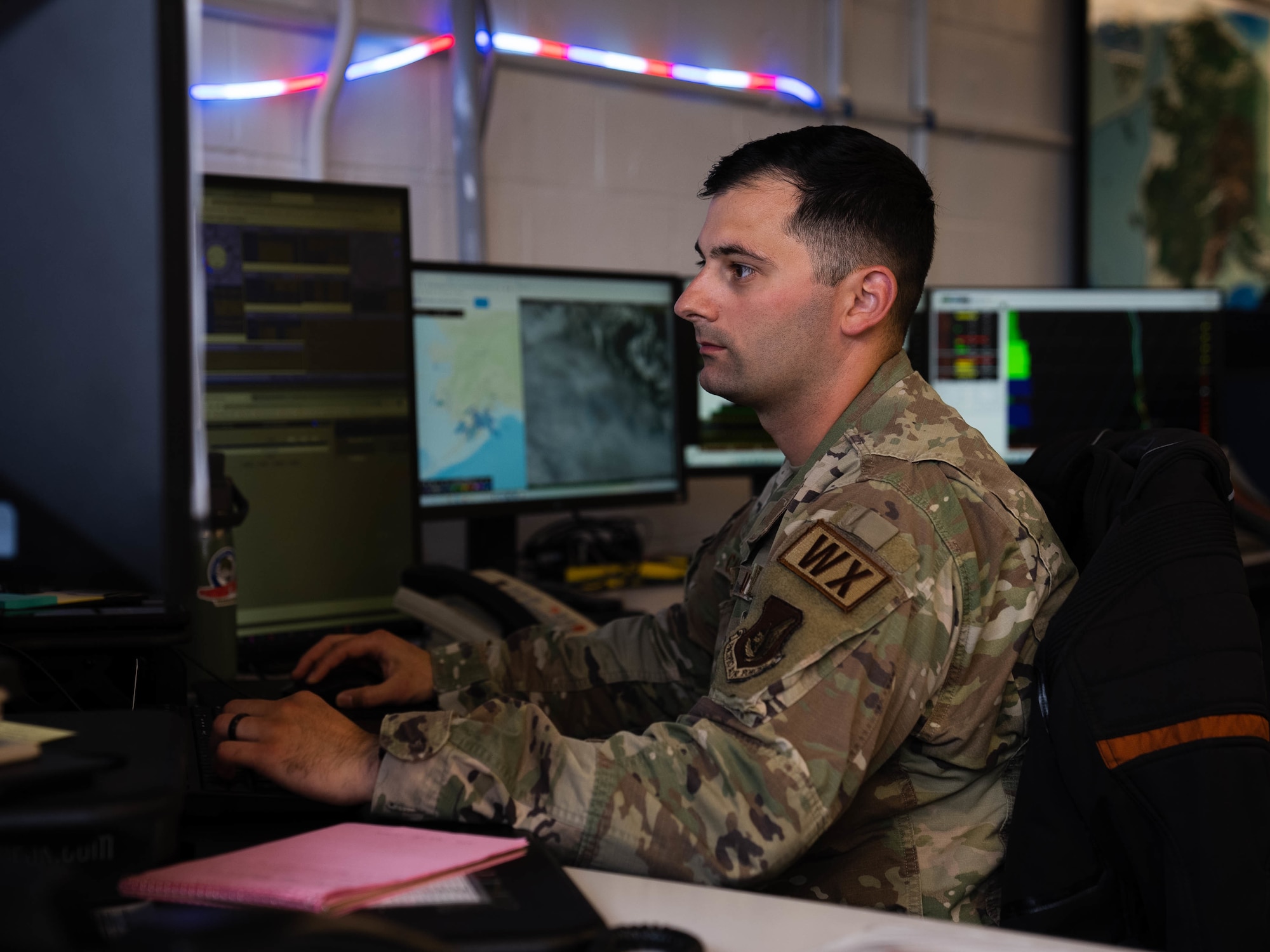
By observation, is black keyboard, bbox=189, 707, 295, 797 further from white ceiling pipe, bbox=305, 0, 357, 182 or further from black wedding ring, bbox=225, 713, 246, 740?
white ceiling pipe, bbox=305, 0, 357, 182

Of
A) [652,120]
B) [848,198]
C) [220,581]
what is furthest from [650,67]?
[220,581]

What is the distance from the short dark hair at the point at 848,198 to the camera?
3.65 ft

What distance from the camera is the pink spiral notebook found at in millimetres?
594

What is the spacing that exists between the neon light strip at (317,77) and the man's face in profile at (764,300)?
38.6 inches

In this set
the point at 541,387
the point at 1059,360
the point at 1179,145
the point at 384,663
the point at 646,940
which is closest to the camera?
the point at 646,940

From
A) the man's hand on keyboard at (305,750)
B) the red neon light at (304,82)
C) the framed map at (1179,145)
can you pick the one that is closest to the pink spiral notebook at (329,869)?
the man's hand on keyboard at (305,750)

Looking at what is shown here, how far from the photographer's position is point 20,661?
871mm

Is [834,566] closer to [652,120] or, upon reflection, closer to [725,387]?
[725,387]

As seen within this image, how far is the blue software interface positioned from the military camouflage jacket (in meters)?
0.75

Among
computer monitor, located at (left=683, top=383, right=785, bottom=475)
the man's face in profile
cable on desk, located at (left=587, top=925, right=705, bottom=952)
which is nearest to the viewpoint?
cable on desk, located at (left=587, top=925, right=705, bottom=952)

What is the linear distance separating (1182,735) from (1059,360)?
1.65m

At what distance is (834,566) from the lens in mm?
831

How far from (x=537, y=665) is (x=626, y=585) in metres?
0.58

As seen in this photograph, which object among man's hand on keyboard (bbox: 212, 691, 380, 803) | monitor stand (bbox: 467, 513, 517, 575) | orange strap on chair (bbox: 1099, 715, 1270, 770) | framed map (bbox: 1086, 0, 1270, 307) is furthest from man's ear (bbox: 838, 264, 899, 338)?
framed map (bbox: 1086, 0, 1270, 307)
